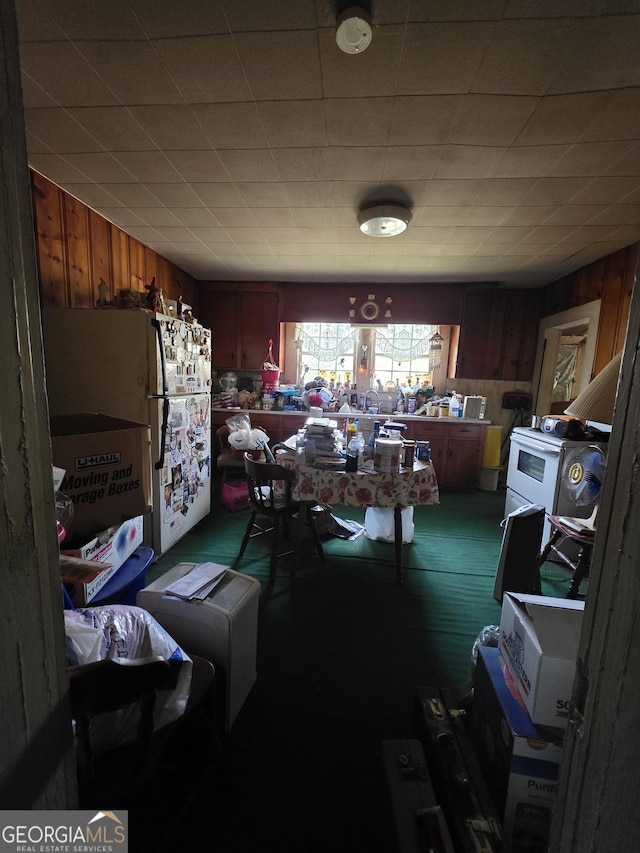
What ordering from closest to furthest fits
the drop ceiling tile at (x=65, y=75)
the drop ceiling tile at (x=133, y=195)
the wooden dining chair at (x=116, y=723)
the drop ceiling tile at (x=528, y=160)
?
1. the wooden dining chair at (x=116, y=723)
2. the drop ceiling tile at (x=65, y=75)
3. the drop ceiling tile at (x=528, y=160)
4. the drop ceiling tile at (x=133, y=195)

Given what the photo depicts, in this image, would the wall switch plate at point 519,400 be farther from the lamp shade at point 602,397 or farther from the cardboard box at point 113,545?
the cardboard box at point 113,545

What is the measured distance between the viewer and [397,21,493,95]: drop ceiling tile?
1.19m

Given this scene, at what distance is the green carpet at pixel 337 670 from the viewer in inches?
43.4

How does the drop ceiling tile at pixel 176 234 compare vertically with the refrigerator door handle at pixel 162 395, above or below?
above

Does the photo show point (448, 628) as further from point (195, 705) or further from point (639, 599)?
point (639, 599)

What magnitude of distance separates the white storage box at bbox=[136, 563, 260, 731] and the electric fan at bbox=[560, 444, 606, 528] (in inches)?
92.7

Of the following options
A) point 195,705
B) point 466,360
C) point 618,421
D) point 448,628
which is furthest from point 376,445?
point 466,360

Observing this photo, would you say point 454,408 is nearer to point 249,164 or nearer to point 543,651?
point 249,164

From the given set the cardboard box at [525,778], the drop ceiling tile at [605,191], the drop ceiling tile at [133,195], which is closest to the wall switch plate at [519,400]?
the drop ceiling tile at [605,191]

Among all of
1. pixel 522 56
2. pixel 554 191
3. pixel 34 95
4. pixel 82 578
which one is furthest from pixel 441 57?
pixel 82 578

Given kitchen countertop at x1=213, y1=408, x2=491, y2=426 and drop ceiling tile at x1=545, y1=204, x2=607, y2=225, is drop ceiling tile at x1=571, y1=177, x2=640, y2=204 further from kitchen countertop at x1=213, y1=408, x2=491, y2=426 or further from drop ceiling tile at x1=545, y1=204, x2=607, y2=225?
kitchen countertop at x1=213, y1=408, x2=491, y2=426

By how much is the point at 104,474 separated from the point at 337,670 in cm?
137

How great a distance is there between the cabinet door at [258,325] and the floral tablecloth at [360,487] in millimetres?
2836

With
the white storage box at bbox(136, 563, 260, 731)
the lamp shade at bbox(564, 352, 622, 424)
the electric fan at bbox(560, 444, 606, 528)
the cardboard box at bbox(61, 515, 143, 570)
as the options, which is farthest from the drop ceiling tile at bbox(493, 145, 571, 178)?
the cardboard box at bbox(61, 515, 143, 570)
